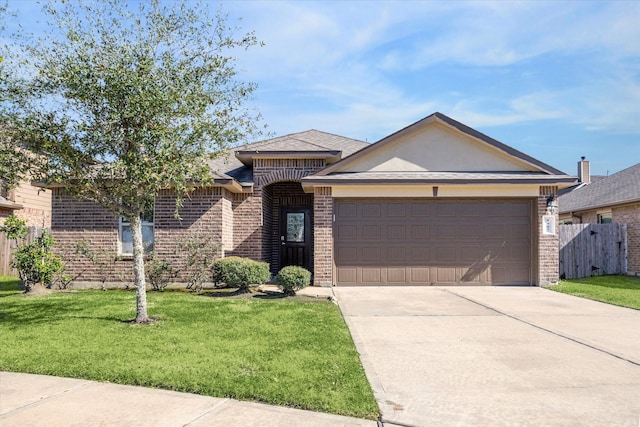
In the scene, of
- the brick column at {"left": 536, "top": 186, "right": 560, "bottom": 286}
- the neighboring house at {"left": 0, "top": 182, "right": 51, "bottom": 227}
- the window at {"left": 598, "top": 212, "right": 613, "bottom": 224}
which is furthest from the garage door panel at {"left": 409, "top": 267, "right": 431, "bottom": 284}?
the neighboring house at {"left": 0, "top": 182, "right": 51, "bottom": 227}

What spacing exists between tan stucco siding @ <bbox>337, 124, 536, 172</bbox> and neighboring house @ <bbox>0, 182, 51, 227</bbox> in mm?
13060

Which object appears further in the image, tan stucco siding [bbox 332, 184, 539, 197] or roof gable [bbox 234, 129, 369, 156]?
roof gable [bbox 234, 129, 369, 156]

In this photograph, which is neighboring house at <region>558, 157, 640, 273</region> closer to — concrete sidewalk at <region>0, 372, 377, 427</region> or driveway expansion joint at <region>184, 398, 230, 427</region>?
concrete sidewalk at <region>0, 372, 377, 427</region>

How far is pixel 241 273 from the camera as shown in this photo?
1092 cm

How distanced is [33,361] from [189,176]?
3398 millimetres

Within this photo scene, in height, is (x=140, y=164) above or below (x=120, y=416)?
above

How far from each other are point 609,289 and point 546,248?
83.6 inches

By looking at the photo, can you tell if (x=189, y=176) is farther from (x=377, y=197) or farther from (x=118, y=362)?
(x=377, y=197)

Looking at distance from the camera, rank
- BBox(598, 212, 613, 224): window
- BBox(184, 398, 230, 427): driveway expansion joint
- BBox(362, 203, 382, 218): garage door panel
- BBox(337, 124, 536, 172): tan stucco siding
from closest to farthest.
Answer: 1. BBox(184, 398, 230, 427): driveway expansion joint
2. BBox(362, 203, 382, 218): garage door panel
3. BBox(337, 124, 536, 172): tan stucco siding
4. BBox(598, 212, 613, 224): window

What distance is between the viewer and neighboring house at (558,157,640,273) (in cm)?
1739

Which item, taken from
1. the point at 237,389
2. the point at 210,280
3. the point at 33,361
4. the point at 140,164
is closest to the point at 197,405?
the point at 237,389

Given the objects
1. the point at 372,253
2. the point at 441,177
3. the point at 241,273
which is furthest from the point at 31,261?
the point at 441,177

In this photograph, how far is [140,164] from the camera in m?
7.04

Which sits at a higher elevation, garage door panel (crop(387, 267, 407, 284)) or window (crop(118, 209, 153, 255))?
window (crop(118, 209, 153, 255))
